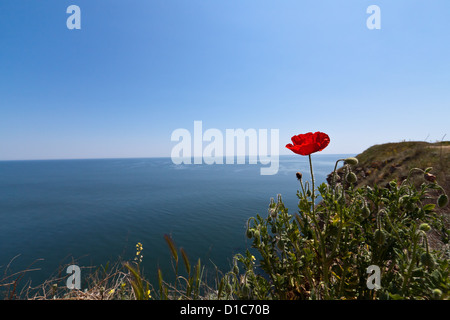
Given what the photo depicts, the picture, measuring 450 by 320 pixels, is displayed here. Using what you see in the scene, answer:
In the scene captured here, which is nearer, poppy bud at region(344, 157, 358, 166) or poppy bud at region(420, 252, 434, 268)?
poppy bud at region(420, 252, 434, 268)

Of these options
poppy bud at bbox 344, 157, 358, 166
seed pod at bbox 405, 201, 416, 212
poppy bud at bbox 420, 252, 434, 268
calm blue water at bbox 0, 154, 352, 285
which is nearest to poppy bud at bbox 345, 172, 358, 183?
poppy bud at bbox 344, 157, 358, 166

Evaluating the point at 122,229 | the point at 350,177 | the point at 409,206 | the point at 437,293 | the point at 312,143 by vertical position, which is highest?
the point at 312,143

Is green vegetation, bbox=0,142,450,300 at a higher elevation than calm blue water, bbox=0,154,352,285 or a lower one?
higher

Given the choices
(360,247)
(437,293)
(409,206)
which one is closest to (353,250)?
(360,247)

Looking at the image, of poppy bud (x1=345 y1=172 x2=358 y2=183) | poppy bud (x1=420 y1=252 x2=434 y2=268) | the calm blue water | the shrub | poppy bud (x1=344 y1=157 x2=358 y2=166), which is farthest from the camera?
the calm blue water

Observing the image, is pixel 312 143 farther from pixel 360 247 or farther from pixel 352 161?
pixel 360 247

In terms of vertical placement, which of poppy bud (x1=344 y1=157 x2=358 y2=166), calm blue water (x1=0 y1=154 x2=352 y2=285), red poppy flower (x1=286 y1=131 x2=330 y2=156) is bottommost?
calm blue water (x1=0 y1=154 x2=352 y2=285)

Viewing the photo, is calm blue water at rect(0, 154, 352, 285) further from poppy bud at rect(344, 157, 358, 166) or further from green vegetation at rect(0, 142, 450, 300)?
poppy bud at rect(344, 157, 358, 166)

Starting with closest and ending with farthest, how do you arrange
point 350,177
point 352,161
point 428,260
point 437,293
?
point 437,293, point 428,260, point 352,161, point 350,177
